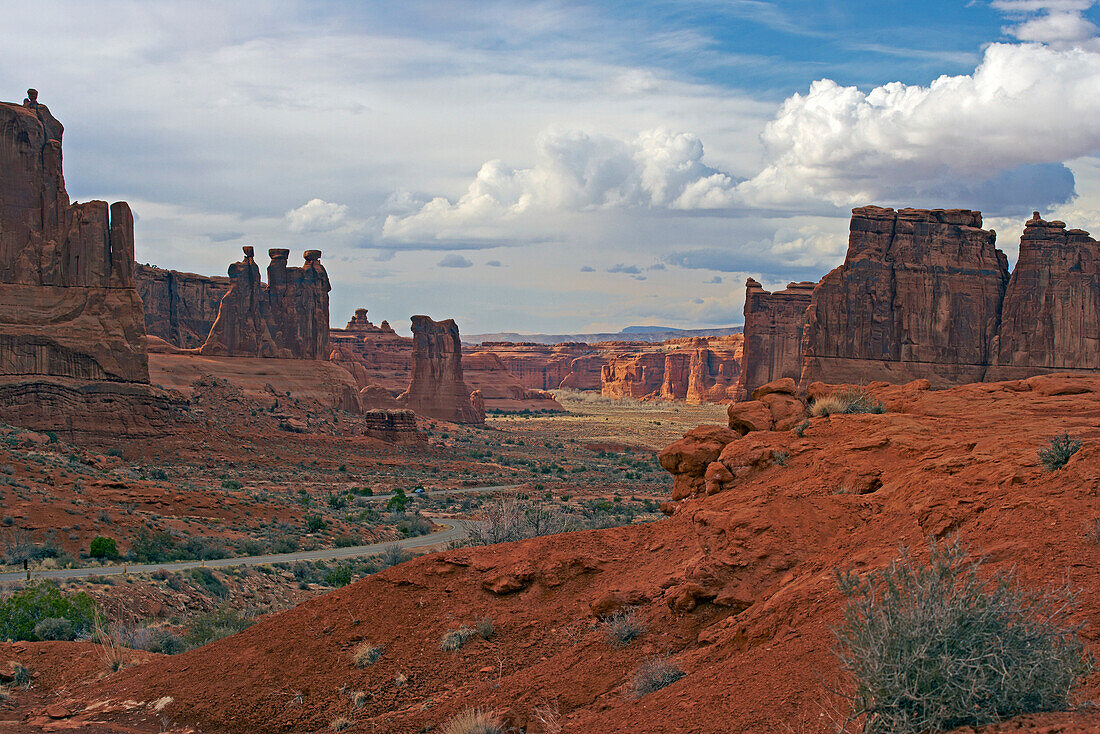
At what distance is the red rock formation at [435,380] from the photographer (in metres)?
99.9

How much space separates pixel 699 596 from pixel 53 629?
11.6 meters

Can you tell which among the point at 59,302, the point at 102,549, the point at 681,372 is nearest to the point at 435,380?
the point at 59,302

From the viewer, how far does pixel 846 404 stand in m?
13.1

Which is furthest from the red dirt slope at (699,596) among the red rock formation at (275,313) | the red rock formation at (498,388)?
the red rock formation at (498,388)

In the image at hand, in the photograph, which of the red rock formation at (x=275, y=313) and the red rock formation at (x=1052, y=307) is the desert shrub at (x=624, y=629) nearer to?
the red rock formation at (x=1052, y=307)

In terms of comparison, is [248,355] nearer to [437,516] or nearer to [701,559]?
[437,516]

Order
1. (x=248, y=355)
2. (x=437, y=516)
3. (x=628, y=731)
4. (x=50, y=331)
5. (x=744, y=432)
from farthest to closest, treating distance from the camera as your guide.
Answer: (x=248, y=355)
(x=50, y=331)
(x=437, y=516)
(x=744, y=432)
(x=628, y=731)

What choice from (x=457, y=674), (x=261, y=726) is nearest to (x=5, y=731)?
(x=261, y=726)

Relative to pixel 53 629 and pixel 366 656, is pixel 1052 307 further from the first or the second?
pixel 366 656

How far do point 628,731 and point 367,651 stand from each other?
400 cm

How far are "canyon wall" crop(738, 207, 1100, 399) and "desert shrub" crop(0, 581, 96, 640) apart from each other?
59.3 m

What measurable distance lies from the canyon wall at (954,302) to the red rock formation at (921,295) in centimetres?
8

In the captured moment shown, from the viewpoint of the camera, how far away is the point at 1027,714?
5.16m

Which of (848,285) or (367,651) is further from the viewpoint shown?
(848,285)
